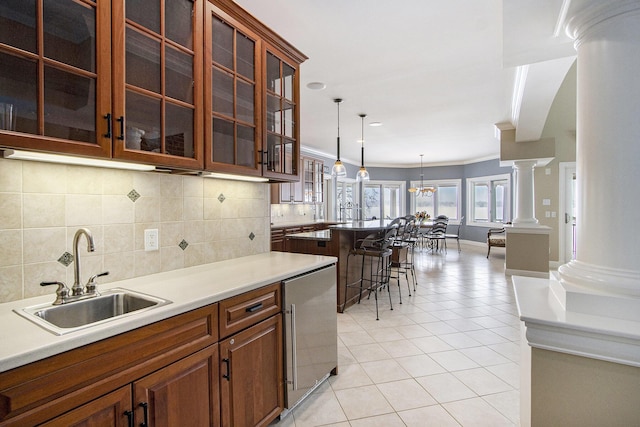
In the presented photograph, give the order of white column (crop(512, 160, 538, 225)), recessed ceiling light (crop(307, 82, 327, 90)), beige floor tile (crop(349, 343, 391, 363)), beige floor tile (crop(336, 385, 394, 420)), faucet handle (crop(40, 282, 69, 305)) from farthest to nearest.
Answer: white column (crop(512, 160, 538, 225)), recessed ceiling light (crop(307, 82, 327, 90)), beige floor tile (crop(349, 343, 391, 363)), beige floor tile (crop(336, 385, 394, 420)), faucet handle (crop(40, 282, 69, 305))

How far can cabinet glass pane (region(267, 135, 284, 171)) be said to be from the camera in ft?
7.21

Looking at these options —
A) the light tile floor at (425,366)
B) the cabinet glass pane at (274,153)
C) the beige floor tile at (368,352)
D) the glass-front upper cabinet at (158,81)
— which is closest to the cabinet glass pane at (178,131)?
the glass-front upper cabinet at (158,81)

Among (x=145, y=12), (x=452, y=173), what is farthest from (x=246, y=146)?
(x=452, y=173)

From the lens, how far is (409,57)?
2.98 meters

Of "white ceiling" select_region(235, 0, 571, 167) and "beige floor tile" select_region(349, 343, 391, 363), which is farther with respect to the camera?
"beige floor tile" select_region(349, 343, 391, 363)

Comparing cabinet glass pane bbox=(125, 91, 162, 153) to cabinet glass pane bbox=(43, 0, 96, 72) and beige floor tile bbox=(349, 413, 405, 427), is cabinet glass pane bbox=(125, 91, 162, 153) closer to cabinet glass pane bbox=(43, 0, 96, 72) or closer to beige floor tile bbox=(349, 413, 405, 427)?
cabinet glass pane bbox=(43, 0, 96, 72)

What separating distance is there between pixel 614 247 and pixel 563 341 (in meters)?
0.41

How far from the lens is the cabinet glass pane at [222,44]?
1.80 metres

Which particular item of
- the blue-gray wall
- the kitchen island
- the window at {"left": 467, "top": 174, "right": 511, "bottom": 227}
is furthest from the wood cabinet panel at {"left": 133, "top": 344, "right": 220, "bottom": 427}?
the window at {"left": 467, "top": 174, "right": 511, "bottom": 227}

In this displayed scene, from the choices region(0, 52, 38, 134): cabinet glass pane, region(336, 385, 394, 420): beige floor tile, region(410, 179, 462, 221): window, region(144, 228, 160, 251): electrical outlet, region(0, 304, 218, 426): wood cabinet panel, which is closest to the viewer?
region(0, 304, 218, 426): wood cabinet panel

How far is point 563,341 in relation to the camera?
3.81 feet

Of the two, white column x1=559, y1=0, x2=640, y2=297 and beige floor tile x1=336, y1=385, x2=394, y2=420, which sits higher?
white column x1=559, y1=0, x2=640, y2=297

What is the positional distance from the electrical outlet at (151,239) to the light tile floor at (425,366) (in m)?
1.27

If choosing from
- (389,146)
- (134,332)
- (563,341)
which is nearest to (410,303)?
(563,341)
